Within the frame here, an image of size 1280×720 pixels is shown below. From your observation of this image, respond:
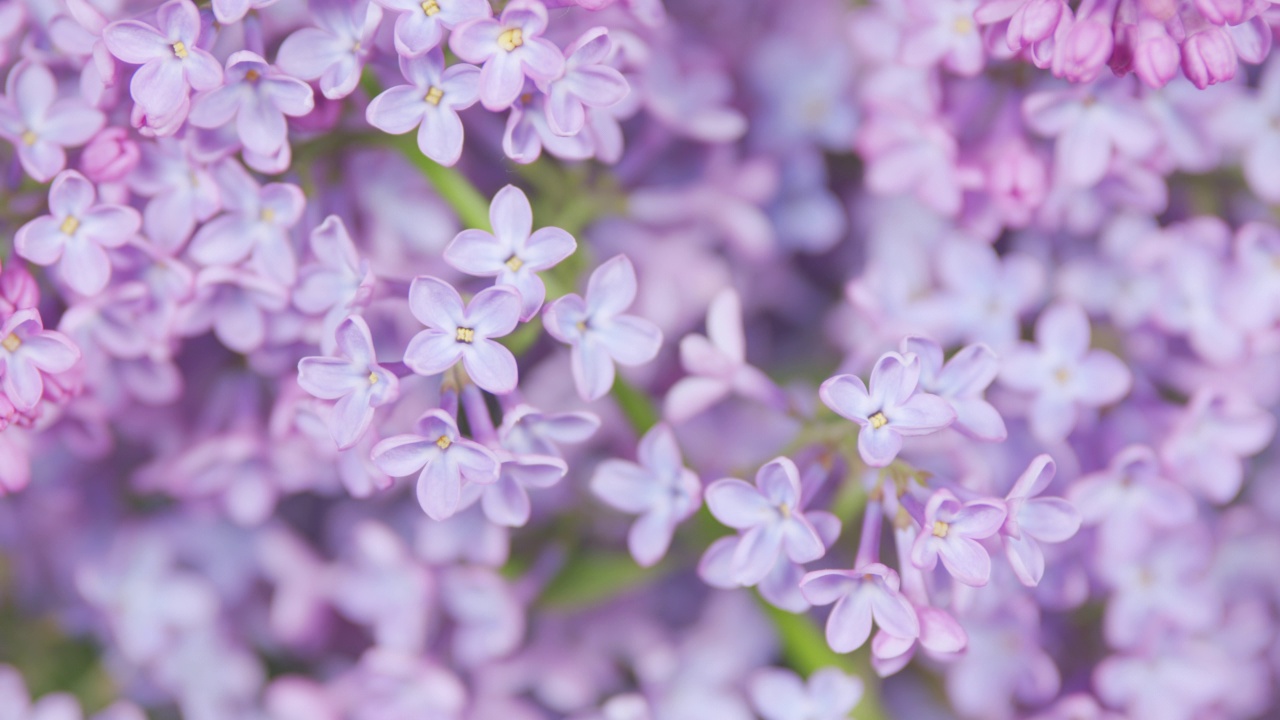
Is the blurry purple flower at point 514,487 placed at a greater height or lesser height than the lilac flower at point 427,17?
lesser

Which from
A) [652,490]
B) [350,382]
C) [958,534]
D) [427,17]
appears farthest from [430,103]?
[958,534]

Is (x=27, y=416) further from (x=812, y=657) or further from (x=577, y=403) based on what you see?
(x=812, y=657)

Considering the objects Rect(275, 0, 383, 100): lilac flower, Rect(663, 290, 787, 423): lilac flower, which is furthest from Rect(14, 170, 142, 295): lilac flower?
Rect(663, 290, 787, 423): lilac flower

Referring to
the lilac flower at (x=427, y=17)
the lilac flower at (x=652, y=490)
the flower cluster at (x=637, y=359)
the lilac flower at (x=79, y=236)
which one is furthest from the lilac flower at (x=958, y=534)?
the lilac flower at (x=79, y=236)

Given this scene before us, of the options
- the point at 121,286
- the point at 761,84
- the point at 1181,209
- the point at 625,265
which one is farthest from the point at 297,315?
the point at 1181,209

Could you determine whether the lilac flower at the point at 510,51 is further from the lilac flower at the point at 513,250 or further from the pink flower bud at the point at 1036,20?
the pink flower bud at the point at 1036,20

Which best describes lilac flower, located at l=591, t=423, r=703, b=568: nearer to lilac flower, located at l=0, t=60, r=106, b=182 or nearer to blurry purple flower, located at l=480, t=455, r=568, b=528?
blurry purple flower, located at l=480, t=455, r=568, b=528
